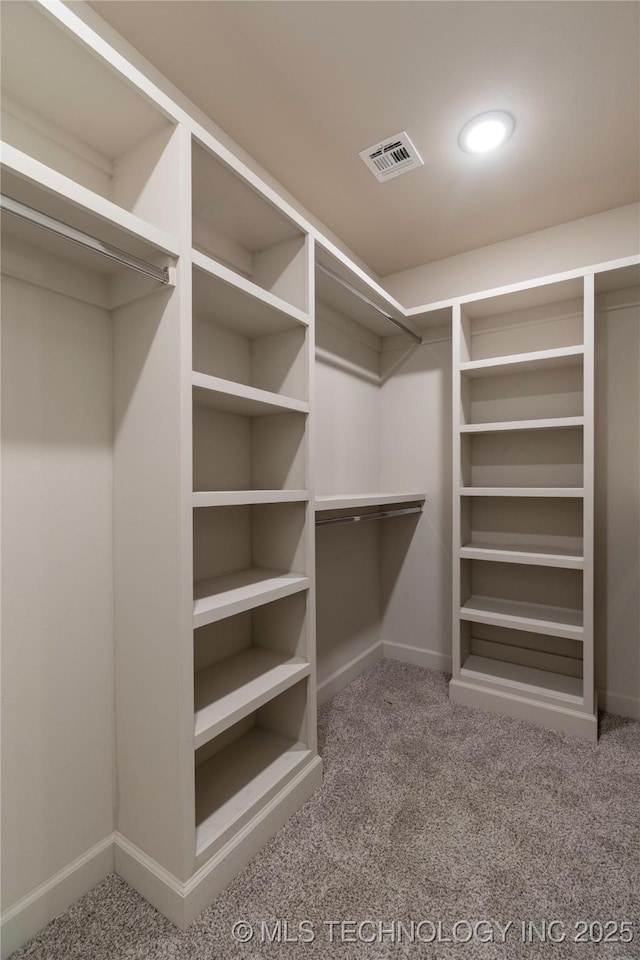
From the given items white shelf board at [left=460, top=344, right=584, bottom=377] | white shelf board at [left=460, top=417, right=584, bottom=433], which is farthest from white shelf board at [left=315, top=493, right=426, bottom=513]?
white shelf board at [left=460, top=344, right=584, bottom=377]

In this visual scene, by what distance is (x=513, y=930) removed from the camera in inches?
44.4

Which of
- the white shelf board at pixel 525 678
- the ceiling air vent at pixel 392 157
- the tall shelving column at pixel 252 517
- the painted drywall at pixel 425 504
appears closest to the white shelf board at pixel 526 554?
the painted drywall at pixel 425 504

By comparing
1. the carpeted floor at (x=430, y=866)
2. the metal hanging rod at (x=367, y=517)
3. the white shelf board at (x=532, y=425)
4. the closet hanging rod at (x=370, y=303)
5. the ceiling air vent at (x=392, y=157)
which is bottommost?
the carpeted floor at (x=430, y=866)

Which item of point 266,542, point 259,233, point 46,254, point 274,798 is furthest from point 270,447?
point 274,798

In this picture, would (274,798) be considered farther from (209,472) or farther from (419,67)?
(419,67)

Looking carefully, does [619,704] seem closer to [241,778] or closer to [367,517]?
[367,517]

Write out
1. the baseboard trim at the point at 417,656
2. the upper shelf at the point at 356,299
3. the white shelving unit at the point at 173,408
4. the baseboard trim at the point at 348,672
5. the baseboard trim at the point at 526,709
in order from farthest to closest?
1. the baseboard trim at the point at 417,656
2. the baseboard trim at the point at 348,672
3. the baseboard trim at the point at 526,709
4. the upper shelf at the point at 356,299
5. the white shelving unit at the point at 173,408

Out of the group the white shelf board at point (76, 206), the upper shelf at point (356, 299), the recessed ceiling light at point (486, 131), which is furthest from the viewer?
the upper shelf at point (356, 299)

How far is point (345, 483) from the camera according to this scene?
252 centimetres

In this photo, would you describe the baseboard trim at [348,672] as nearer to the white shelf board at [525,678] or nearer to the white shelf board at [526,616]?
the white shelf board at [525,678]

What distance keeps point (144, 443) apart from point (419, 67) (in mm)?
1548

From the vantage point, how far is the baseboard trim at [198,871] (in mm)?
1139

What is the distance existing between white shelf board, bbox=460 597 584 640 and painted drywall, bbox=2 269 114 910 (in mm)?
1762

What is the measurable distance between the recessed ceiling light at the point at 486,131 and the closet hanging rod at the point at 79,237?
1.41 m
